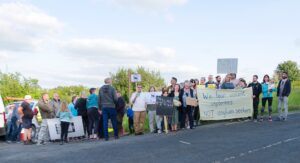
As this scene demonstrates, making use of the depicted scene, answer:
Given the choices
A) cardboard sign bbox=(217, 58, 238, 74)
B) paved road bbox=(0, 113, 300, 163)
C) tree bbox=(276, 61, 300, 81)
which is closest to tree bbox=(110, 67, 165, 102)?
tree bbox=(276, 61, 300, 81)

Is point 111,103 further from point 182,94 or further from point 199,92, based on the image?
point 199,92

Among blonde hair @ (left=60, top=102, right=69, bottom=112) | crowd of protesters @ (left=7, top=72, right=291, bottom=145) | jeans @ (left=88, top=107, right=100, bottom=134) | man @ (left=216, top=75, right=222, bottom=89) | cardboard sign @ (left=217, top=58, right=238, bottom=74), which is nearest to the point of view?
crowd of protesters @ (left=7, top=72, right=291, bottom=145)

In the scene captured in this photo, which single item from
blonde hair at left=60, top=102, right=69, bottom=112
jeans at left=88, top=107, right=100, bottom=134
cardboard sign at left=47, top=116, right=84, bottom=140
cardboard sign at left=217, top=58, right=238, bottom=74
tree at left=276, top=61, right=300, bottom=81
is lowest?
cardboard sign at left=47, top=116, right=84, bottom=140

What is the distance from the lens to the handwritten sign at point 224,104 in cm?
1611

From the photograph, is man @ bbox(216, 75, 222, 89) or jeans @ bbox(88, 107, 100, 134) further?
man @ bbox(216, 75, 222, 89)

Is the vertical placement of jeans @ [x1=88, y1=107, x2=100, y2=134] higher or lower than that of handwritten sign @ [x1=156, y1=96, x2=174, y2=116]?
lower

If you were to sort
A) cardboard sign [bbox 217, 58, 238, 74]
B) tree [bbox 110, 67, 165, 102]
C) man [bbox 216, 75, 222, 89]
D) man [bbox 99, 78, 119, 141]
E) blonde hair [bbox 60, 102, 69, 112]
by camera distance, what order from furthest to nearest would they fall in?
tree [bbox 110, 67, 165, 102]
cardboard sign [bbox 217, 58, 238, 74]
man [bbox 216, 75, 222, 89]
blonde hair [bbox 60, 102, 69, 112]
man [bbox 99, 78, 119, 141]

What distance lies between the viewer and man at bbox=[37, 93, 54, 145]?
1427cm

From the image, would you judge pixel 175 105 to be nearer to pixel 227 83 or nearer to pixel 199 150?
pixel 227 83

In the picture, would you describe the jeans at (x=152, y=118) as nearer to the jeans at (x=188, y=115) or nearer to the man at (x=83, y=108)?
the jeans at (x=188, y=115)

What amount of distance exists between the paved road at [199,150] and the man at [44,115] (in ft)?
11.2

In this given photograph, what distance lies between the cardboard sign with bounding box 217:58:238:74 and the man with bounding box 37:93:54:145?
29.9 ft

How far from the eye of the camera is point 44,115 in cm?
1455

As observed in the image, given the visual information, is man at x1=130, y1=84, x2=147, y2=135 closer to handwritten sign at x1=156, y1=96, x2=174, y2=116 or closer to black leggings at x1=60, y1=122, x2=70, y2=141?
handwritten sign at x1=156, y1=96, x2=174, y2=116
